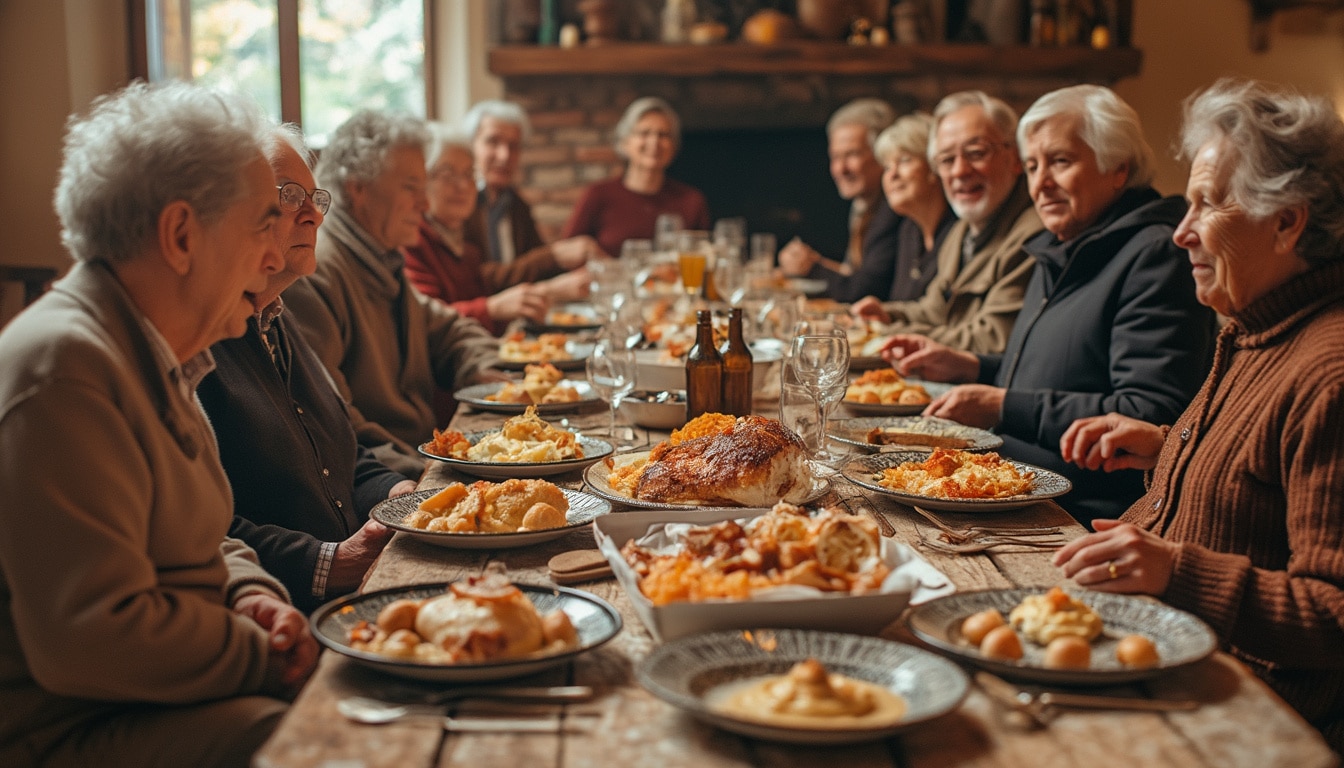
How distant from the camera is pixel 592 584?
139cm

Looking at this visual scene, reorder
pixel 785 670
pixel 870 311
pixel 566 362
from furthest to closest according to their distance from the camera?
pixel 870 311
pixel 566 362
pixel 785 670

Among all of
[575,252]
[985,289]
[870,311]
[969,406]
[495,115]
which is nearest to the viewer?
[969,406]

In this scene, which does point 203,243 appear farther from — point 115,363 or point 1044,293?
point 1044,293

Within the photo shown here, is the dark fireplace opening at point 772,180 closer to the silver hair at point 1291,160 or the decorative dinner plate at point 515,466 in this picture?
the decorative dinner plate at point 515,466

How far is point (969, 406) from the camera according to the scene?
7.81ft

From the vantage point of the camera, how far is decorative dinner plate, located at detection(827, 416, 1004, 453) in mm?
2085

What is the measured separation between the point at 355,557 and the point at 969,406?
1.24 m

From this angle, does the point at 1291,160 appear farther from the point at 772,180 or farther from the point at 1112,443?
the point at 772,180

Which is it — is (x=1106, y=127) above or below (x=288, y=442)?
above

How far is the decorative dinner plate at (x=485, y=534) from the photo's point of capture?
4.89 feet

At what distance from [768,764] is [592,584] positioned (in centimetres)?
49

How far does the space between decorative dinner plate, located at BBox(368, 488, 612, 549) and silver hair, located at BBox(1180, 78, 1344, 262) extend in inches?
38.8

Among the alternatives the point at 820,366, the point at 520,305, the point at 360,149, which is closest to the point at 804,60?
the point at 520,305

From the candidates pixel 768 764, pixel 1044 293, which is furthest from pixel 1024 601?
pixel 1044 293
